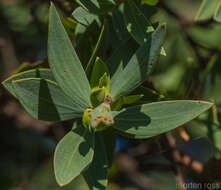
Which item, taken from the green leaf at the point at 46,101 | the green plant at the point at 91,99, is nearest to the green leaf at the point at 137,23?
the green plant at the point at 91,99

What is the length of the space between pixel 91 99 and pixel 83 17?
0.24 metres

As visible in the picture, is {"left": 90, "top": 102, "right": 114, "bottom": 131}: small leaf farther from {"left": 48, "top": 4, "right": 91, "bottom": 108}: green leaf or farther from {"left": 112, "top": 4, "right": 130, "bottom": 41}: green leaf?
{"left": 112, "top": 4, "right": 130, "bottom": 41}: green leaf

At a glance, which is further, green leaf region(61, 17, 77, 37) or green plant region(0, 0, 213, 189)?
green leaf region(61, 17, 77, 37)

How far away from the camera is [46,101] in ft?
2.38

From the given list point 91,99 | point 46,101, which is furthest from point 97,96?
point 46,101

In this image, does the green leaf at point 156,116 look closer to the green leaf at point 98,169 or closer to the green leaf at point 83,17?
the green leaf at point 98,169

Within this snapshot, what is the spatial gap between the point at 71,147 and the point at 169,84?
845mm

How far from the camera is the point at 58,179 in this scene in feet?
2.19

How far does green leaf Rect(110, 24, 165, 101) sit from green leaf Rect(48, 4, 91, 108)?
0.07 m

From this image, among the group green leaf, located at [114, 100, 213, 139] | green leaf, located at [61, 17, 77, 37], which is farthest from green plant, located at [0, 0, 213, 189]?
green leaf, located at [61, 17, 77, 37]

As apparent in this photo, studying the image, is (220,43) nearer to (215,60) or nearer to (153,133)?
(215,60)

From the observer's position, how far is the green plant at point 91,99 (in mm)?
683

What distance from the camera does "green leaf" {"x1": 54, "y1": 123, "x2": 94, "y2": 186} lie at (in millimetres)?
671

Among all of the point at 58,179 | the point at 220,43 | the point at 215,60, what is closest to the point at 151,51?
the point at 58,179
